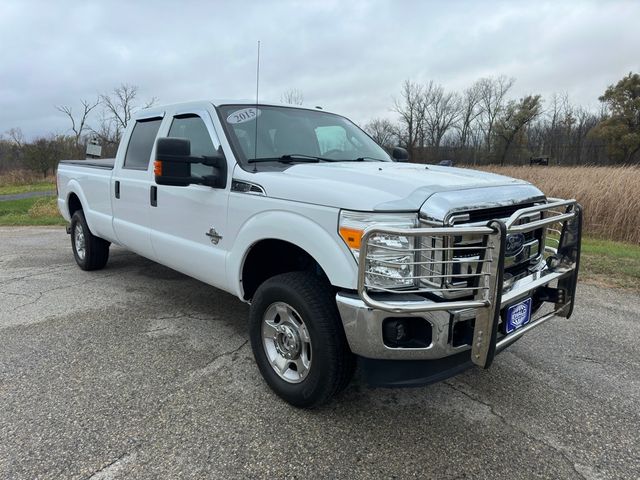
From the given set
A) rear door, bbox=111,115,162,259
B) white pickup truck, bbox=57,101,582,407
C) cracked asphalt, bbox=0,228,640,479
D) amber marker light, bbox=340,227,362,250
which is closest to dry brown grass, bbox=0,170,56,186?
rear door, bbox=111,115,162,259

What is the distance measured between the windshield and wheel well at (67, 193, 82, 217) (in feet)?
12.0

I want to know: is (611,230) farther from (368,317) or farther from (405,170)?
(368,317)

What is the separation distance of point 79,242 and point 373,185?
5.23 metres

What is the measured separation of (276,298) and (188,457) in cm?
100

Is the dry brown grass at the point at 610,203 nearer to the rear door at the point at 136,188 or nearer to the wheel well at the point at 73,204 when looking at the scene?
the rear door at the point at 136,188

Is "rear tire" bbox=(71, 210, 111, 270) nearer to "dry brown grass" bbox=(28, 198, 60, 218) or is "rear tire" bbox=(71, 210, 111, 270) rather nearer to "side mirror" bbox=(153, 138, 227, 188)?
"side mirror" bbox=(153, 138, 227, 188)

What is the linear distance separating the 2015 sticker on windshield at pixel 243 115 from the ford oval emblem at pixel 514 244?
2196mm

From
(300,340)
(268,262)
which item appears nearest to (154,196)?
(268,262)

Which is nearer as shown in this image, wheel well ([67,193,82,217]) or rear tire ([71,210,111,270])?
rear tire ([71,210,111,270])

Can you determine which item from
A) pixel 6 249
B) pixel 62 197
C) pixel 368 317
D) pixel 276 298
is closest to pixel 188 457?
pixel 276 298

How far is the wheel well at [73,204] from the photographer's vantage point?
6.41 meters

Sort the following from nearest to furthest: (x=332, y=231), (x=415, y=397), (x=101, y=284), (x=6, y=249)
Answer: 1. (x=332, y=231)
2. (x=415, y=397)
3. (x=101, y=284)
4. (x=6, y=249)

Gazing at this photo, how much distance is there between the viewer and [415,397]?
10.4 feet

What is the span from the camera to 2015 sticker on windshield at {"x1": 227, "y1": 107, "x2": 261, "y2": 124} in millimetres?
3719
